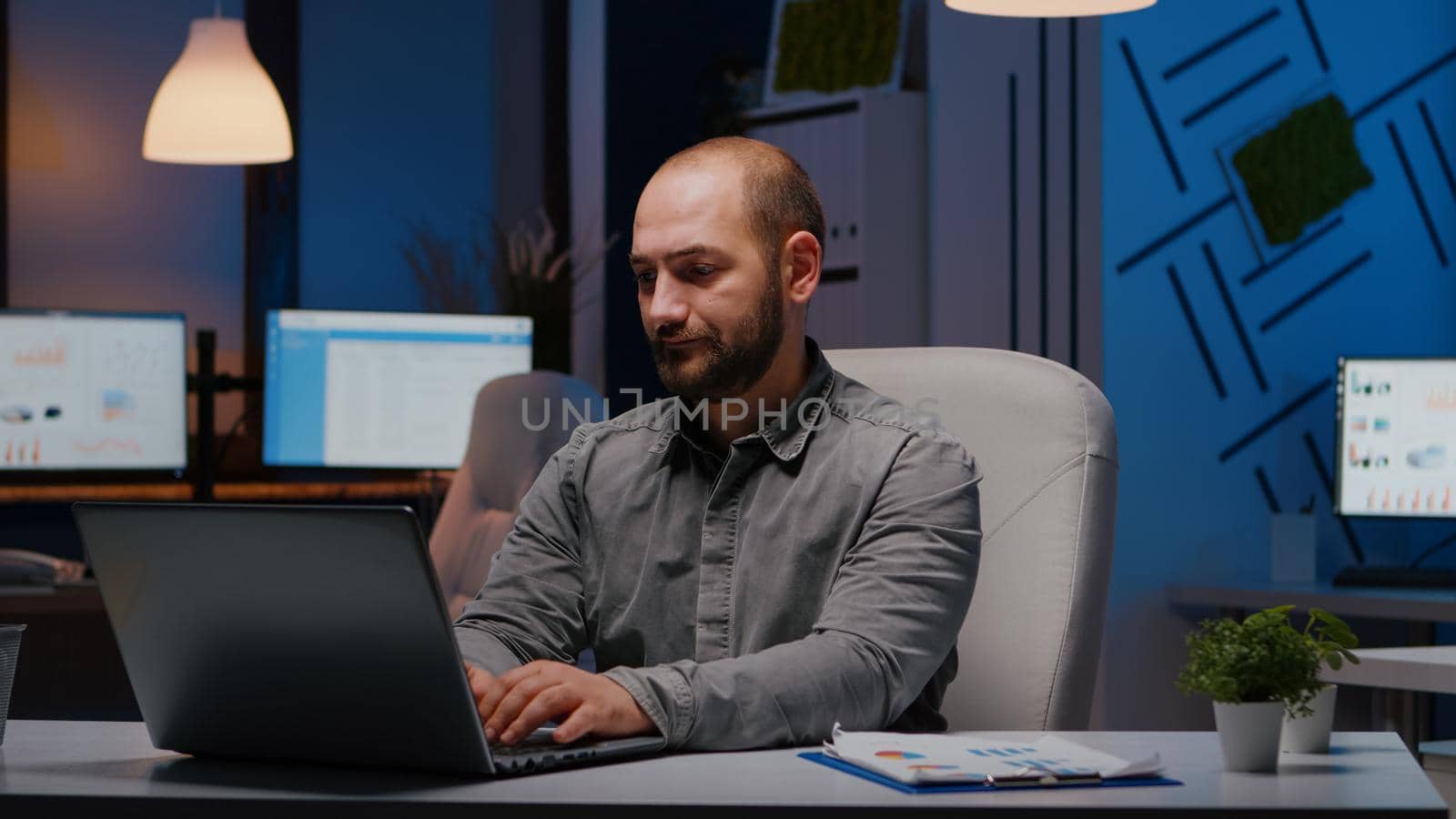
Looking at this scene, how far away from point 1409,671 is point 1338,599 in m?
1.15

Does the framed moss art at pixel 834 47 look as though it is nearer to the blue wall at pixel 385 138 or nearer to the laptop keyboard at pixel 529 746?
the blue wall at pixel 385 138

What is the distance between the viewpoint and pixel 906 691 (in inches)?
57.1

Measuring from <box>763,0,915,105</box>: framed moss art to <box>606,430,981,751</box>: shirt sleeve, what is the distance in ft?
9.45

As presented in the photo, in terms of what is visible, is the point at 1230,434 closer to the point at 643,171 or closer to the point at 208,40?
the point at 643,171

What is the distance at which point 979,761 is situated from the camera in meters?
1.15

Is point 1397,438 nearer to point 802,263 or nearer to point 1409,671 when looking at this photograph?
point 1409,671

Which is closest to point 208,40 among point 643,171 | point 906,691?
point 643,171

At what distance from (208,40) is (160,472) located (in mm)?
1060

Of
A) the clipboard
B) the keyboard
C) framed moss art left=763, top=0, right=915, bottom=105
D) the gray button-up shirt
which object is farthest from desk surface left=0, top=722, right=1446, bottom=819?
framed moss art left=763, top=0, right=915, bottom=105

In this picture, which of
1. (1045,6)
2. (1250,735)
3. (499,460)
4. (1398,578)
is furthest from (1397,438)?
(1250,735)

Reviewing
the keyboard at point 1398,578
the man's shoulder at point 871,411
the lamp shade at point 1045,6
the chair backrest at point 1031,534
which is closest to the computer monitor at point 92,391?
the lamp shade at point 1045,6

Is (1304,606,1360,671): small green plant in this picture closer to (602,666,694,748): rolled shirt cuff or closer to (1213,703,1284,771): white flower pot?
(1213,703,1284,771): white flower pot

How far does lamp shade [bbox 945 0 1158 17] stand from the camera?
2596 mm

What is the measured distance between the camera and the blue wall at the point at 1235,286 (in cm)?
388
